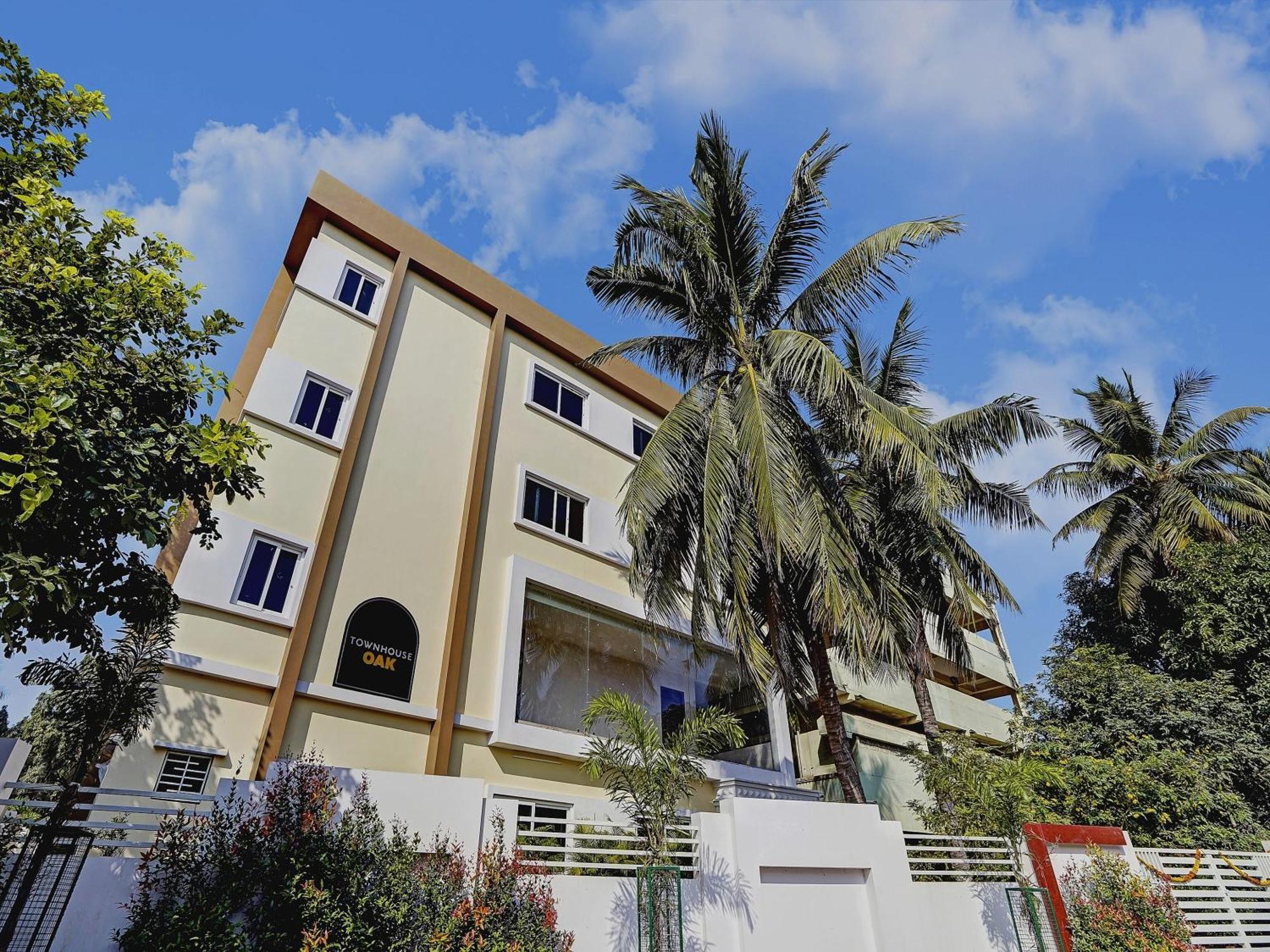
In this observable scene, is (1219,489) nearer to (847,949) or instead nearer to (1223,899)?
(1223,899)

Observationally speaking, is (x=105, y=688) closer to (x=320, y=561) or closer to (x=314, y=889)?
(x=320, y=561)

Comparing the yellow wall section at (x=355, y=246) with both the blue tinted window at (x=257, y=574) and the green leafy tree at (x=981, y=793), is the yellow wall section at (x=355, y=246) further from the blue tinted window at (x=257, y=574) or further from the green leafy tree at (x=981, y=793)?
the green leafy tree at (x=981, y=793)

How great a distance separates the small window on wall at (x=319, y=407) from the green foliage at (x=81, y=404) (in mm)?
4828

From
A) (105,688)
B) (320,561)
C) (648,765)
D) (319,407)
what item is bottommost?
(648,765)

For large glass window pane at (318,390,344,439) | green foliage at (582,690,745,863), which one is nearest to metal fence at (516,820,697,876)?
green foliage at (582,690,745,863)

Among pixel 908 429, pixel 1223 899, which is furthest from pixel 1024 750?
pixel 908 429

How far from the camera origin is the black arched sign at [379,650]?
10883 mm

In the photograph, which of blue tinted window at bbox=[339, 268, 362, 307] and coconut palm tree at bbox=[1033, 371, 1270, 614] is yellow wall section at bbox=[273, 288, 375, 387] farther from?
coconut palm tree at bbox=[1033, 371, 1270, 614]

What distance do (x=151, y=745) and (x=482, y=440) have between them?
7330 millimetres

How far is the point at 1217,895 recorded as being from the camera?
37.1 feet

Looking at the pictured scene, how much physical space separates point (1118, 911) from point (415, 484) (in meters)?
13.0

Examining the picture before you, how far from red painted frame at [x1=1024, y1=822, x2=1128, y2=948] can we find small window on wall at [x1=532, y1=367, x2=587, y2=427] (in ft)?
39.3

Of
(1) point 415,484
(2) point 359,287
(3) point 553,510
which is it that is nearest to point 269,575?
(1) point 415,484

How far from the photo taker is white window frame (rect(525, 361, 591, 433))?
52.7 feet
